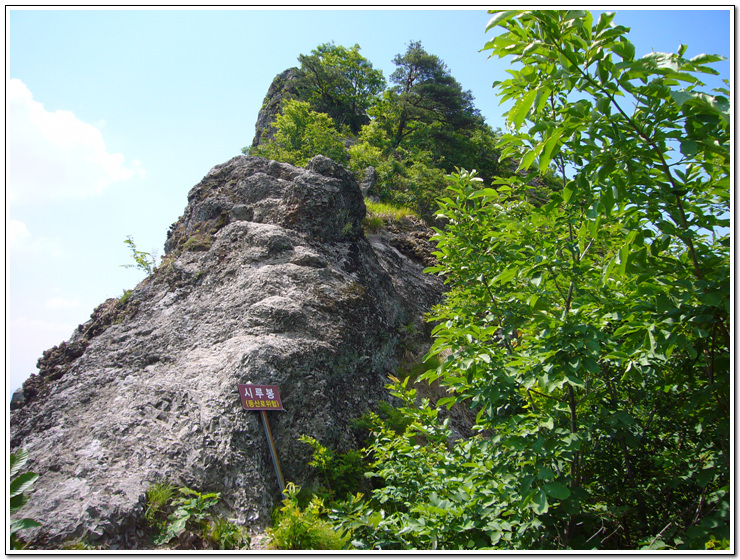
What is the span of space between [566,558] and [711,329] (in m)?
1.37

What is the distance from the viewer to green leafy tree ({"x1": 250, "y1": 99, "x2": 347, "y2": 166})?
14.0m

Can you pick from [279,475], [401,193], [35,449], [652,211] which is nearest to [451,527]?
[652,211]

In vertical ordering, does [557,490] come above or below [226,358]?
below

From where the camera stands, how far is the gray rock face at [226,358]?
482 cm

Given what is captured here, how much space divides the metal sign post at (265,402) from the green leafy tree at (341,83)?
18.7 m

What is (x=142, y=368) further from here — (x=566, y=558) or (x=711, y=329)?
(x=711, y=329)

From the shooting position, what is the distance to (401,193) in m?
14.0

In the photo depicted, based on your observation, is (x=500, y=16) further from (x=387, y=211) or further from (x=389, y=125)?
(x=389, y=125)

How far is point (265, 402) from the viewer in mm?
5418

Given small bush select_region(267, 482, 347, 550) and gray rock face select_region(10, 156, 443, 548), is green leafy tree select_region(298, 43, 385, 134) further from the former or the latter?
small bush select_region(267, 482, 347, 550)

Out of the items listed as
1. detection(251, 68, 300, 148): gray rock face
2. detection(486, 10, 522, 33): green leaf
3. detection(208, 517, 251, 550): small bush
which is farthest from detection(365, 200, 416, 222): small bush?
detection(251, 68, 300, 148): gray rock face

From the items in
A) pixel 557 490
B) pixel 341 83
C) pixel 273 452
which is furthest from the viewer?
pixel 341 83

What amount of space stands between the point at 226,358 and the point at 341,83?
20.3m

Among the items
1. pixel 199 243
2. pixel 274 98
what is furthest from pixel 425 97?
pixel 199 243
